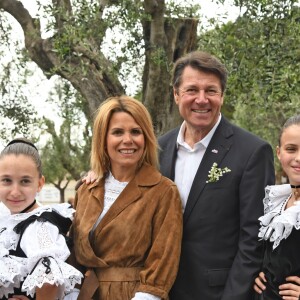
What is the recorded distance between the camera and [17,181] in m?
3.77

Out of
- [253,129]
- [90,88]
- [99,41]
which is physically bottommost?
[253,129]

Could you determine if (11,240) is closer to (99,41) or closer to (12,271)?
(12,271)

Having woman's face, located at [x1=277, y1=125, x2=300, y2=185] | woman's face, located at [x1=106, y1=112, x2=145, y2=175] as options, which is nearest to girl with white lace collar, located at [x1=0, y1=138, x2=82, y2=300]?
woman's face, located at [x1=106, y1=112, x2=145, y2=175]

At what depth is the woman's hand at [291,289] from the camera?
3.45 m

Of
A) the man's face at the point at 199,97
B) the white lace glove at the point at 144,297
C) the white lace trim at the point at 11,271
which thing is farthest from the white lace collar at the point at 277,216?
the white lace trim at the point at 11,271

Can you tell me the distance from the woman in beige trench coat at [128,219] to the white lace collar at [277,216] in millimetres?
536

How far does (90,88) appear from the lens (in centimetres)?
850

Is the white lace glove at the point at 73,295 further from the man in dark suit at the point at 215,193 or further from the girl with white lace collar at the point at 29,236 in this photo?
the man in dark suit at the point at 215,193

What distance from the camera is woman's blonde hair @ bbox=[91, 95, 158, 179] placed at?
12.7ft

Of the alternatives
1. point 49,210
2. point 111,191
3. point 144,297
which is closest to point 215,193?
point 111,191

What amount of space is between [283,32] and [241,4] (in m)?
0.62

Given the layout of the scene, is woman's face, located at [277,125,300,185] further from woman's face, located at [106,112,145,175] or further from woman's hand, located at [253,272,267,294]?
woman's face, located at [106,112,145,175]

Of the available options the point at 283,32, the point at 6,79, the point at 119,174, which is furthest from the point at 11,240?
the point at 6,79

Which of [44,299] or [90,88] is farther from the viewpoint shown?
[90,88]
